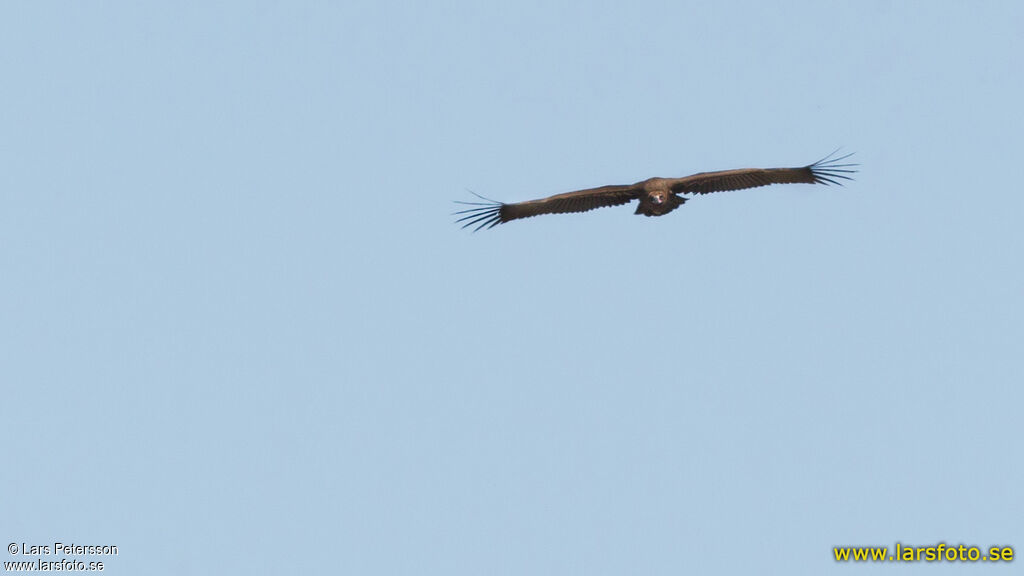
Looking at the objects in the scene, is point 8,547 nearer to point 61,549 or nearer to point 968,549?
point 61,549

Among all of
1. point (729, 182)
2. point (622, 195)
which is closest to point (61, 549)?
point (622, 195)

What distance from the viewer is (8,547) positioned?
30.9 meters

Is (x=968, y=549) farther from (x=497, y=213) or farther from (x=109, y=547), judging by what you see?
(x=109, y=547)

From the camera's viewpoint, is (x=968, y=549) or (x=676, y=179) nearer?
(x=968, y=549)

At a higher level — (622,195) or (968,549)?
(622,195)

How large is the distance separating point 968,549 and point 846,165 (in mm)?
8907

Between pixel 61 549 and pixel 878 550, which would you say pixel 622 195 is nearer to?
pixel 878 550

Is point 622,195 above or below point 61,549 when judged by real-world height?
above

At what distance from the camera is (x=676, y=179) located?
30797mm

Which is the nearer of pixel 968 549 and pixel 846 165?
pixel 968 549

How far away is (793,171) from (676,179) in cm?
274

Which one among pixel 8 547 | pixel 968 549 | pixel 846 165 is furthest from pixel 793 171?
pixel 8 547

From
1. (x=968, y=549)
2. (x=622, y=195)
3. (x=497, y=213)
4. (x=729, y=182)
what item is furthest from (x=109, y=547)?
(x=968, y=549)

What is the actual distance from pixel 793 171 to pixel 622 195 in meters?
3.92
